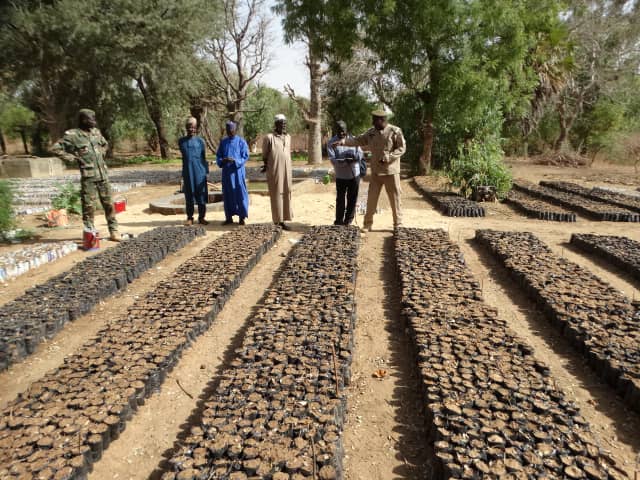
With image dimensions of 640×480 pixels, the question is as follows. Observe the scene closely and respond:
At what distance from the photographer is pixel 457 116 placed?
1226cm

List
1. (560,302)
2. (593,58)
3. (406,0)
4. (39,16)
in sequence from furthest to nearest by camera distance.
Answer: (593,58) → (39,16) → (406,0) → (560,302)

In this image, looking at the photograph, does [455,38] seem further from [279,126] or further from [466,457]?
[466,457]

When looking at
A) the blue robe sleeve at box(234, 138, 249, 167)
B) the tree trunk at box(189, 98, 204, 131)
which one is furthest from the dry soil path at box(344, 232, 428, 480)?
the tree trunk at box(189, 98, 204, 131)

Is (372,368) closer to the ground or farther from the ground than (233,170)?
closer to the ground

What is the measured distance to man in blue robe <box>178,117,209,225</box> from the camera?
7312 mm

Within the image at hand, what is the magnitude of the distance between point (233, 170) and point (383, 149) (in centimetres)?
264

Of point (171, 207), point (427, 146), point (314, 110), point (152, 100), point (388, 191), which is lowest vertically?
point (171, 207)

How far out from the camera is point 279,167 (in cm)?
706

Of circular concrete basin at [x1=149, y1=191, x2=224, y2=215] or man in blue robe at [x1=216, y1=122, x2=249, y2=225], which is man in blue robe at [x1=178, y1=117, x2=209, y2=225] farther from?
circular concrete basin at [x1=149, y1=191, x2=224, y2=215]

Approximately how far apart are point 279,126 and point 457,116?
732 cm

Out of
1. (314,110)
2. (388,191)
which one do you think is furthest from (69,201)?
(314,110)

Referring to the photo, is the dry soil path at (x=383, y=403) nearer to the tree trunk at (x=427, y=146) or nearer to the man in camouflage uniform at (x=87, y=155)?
the man in camouflage uniform at (x=87, y=155)

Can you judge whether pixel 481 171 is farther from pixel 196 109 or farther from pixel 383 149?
pixel 196 109

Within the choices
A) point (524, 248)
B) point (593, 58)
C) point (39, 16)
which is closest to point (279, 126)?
point (524, 248)
